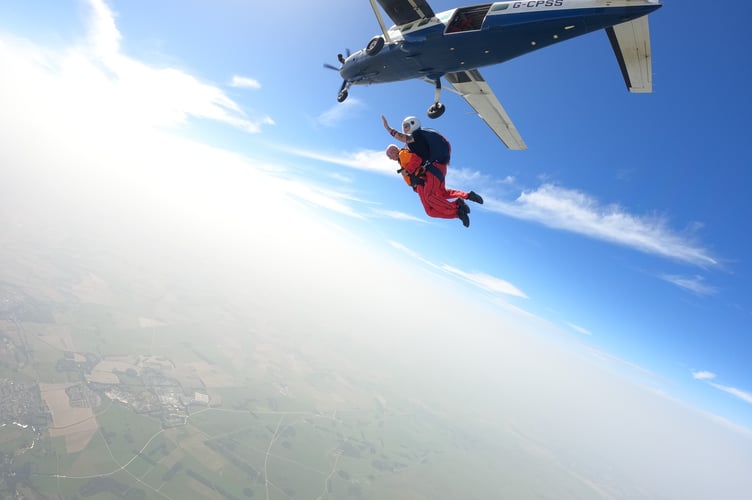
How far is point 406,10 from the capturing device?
376 inches

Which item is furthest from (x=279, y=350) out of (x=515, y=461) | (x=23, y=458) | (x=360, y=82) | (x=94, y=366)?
(x=360, y=82)

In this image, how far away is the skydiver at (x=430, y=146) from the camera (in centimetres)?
600

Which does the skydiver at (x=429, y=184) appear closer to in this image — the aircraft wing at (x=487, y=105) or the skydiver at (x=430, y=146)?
the skydiver at (x=430, y=146)

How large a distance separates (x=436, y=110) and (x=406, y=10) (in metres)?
3.26

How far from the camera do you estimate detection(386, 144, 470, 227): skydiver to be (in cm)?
599

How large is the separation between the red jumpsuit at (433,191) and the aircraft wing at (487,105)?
19.7 ft

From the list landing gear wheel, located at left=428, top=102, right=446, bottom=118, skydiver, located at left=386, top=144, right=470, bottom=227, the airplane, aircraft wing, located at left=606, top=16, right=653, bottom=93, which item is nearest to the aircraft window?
the airplane

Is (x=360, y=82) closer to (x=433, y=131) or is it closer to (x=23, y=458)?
(x=433, y=131)

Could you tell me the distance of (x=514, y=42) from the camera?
763cm

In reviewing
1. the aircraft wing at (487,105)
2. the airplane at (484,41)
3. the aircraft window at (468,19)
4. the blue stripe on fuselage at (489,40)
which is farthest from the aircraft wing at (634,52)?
the aircraft wing at (487,105)

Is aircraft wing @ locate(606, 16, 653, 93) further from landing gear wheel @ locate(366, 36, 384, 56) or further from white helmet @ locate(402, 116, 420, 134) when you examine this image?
landing gear wheel @ locate(366, 36, 384, 56)

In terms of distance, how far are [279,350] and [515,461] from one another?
87.0 metres

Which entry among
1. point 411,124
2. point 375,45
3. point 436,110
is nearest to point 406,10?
point 375,45

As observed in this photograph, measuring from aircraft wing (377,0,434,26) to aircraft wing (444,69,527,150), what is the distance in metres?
2.00
